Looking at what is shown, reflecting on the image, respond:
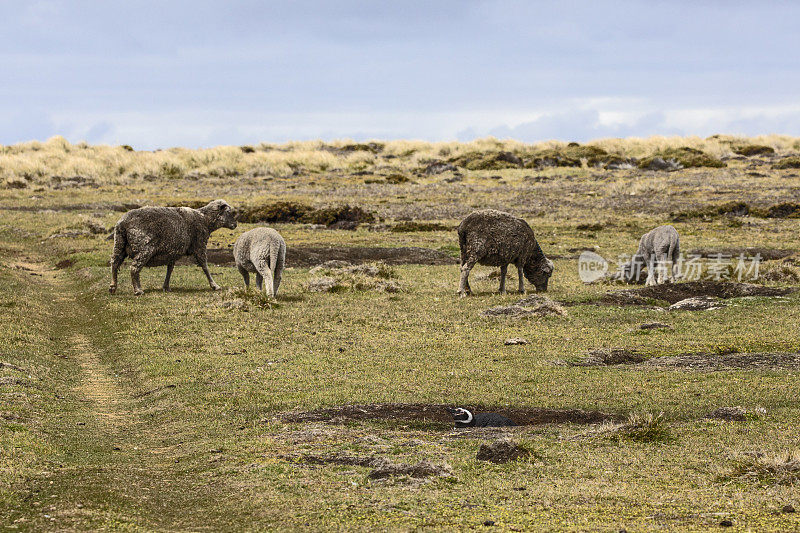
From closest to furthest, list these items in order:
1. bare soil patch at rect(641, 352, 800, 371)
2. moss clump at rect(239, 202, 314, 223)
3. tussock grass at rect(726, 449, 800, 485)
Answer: tussock grass at rect(726, 449, 800, 485), bare soil patch at rect(641, 352, 800, 371), moss clump at rect(239, 202, 314, 223)

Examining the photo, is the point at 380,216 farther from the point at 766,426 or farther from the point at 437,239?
the point at 766,426

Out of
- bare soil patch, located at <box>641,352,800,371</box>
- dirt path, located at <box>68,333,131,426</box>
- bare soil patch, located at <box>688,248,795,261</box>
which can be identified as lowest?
dirt path, located at <box>68,333,131,426</box>

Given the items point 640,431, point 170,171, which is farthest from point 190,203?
point 640,431

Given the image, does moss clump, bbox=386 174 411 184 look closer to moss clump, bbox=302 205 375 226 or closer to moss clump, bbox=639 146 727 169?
moss clump, bbox=639 146 727 169

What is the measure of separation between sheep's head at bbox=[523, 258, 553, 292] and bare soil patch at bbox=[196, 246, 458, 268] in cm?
994

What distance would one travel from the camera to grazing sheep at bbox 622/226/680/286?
32.7m

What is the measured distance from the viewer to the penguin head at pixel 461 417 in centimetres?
1420

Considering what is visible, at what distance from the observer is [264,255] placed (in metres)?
27.4

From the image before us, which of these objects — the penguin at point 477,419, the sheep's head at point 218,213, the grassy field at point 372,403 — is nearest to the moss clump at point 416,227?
the grassy field at point 372,403

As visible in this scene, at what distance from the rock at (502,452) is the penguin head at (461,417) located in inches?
71.3

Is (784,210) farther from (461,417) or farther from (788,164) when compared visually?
(461,417)

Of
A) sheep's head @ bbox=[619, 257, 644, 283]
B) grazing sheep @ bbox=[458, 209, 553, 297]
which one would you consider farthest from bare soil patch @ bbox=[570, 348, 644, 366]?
sheep's head @ bbox=[619, 257, 644, 283]

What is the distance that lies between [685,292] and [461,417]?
57.2 ft

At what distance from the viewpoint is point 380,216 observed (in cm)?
6034
